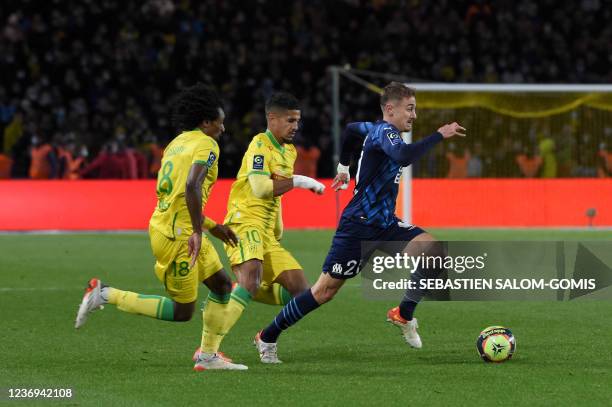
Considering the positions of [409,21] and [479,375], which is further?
[409,21]

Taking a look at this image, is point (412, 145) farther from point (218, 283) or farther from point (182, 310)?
point (182, 310)

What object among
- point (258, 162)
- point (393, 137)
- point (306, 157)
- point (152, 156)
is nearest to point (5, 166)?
point (152, 156)

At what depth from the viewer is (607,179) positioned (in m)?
24.5

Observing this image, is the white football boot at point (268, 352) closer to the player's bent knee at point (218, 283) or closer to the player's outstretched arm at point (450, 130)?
the player's bent knee at point (218, 283)

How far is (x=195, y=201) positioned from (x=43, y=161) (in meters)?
19.5

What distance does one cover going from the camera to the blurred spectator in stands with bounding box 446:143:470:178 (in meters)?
24.9

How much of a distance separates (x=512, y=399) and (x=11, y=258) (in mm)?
12242

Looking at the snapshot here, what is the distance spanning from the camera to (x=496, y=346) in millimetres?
8484

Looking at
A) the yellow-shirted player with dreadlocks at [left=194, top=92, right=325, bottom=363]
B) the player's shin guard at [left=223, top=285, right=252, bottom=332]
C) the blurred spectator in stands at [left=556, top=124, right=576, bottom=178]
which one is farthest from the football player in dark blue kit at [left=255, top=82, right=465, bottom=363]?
the blurred spectator in stands at [left=556, top=124, right=576, bottom=178]

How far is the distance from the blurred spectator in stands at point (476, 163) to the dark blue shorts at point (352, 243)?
53.3 ft

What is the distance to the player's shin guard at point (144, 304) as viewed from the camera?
8484 millimetres

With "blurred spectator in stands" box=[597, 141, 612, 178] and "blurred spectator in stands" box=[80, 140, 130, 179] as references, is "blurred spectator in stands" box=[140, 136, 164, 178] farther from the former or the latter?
"blurred spectator in stands" box=[597, 141, 612, 178]

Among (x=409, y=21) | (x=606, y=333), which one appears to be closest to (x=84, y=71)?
(x=409, y=21)

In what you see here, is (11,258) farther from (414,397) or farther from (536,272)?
(414,397)
